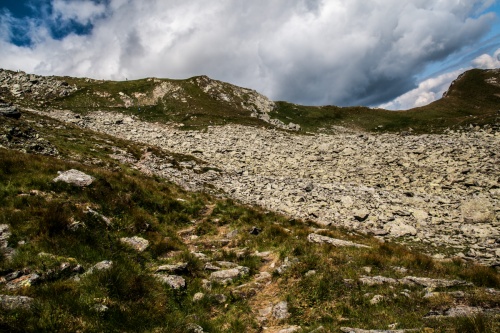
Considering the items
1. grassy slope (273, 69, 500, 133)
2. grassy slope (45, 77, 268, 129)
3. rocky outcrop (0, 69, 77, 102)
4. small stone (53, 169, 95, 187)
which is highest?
rocky outcrop (0, 69, 77, 102)

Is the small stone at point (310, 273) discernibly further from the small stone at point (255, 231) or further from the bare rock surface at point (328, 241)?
the small stone at point (255, 231)

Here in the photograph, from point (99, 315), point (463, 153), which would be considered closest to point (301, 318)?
point (99, 315)

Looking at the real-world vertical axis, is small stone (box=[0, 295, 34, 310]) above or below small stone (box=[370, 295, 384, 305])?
above

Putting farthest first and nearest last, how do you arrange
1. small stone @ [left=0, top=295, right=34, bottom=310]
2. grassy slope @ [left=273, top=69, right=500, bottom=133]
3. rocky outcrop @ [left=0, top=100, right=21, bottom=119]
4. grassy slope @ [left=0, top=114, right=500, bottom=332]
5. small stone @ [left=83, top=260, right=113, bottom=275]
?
grassy slope @ [left=273, top=69, right=500, bottom=133] → rocky outcrop @ [left=0, top=100, right=21, bottom=119] → small stone @ [left=83, top=260, right=113, bottom=275] → grassy slope @ [left=0, top=114, right=500, bottom=332] → small stone @ [left=0, top=295, right=34, bottom=310]

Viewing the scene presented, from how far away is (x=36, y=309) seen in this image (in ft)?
20.4

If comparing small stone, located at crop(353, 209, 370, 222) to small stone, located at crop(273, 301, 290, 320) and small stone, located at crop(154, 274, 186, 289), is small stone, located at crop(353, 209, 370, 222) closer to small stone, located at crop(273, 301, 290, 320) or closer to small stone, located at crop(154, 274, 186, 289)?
small stone, located at crop(273, 301, 290, 320)

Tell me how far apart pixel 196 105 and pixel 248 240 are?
71.4 metres

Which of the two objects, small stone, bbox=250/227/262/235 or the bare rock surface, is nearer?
the bare rock surface

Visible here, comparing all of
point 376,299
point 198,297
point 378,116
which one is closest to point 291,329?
point 376,299

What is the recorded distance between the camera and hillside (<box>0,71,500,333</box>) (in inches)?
289

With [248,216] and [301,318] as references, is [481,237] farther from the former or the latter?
[301,318]

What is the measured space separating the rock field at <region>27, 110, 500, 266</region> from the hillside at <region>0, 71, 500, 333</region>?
13 cm

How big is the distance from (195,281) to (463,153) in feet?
102

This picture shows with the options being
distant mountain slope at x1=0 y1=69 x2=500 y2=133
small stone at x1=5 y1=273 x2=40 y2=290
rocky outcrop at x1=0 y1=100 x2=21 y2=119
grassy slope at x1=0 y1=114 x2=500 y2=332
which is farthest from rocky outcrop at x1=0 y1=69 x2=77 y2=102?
small stone at x1=5 y1=273 x2=40 y2=290
